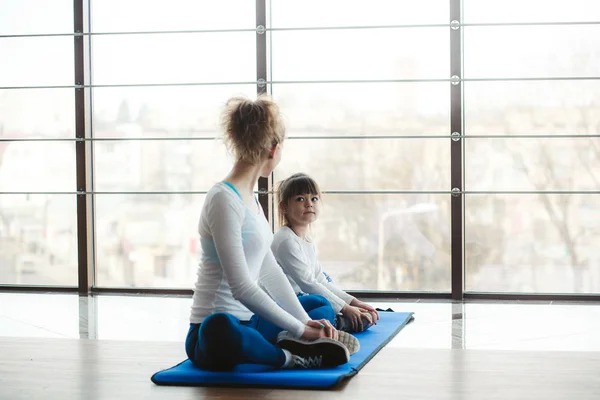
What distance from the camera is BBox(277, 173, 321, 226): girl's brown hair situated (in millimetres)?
3674

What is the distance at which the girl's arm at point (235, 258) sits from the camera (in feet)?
8.11

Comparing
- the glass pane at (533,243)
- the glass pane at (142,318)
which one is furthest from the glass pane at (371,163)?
the glass pane at (142,318)

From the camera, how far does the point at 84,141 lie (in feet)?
17.5

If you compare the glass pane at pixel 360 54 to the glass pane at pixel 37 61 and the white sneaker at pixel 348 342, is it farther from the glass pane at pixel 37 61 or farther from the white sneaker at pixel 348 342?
the white sneaker at pixel 348 342

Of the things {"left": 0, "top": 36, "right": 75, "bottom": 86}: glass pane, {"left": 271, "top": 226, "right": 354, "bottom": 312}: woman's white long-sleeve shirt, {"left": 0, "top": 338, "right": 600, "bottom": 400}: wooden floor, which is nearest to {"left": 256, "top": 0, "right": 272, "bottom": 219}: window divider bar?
{"left": 0, "top": 36, "right": 75, "bottom": 86}: glass pane

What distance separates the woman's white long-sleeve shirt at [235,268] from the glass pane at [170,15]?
109 inches

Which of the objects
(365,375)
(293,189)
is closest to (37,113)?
(293,189)

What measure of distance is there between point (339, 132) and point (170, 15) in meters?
1.24

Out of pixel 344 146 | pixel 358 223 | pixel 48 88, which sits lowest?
pixel 358 223

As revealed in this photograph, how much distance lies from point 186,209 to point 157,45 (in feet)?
3.27

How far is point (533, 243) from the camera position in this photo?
498 cm

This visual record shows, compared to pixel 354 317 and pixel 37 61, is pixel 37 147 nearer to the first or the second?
pixel 37 61

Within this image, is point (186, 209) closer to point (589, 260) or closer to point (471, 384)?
point (589, 260)

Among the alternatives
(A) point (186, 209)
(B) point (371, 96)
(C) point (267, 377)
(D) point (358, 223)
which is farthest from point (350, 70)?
(C) point (267, 377)
